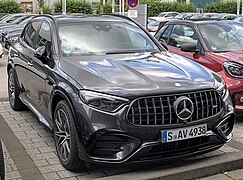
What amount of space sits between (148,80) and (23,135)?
7.42 feet

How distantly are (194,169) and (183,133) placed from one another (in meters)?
0.47

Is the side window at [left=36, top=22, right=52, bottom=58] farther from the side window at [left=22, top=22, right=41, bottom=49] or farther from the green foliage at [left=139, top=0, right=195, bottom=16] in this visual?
the green foliage at [left=139, top=0, right=195, bottom=16]

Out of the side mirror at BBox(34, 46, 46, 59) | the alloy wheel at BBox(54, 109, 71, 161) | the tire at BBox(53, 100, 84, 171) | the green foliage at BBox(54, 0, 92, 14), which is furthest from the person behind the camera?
the green foliage at BBox(54, 0, 92, 14)

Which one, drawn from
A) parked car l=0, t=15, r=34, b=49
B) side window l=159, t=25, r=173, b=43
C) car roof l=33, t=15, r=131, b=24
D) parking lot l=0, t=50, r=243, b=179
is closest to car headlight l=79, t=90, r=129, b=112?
parking lot l=0, t=50, r=243, b=179

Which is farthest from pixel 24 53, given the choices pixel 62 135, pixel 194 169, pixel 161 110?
pixel 194 169

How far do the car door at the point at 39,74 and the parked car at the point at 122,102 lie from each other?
17 mm

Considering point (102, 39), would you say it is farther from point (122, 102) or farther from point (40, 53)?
point (122, 102)

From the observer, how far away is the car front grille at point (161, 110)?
3.70 meters

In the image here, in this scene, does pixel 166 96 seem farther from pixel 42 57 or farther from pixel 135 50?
pixel 42 57

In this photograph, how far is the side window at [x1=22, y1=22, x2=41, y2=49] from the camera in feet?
19.5

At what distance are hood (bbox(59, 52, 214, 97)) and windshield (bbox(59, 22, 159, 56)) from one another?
0.26 m

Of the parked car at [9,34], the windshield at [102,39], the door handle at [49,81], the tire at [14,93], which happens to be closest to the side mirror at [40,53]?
the windshield at [102,39]

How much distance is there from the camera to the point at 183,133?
3857 mm

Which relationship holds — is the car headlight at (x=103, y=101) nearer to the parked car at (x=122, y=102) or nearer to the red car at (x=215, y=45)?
the parked car at (x=122, y=102)
